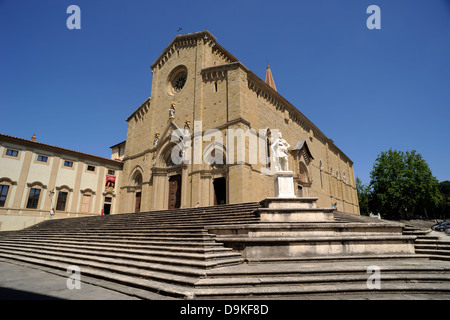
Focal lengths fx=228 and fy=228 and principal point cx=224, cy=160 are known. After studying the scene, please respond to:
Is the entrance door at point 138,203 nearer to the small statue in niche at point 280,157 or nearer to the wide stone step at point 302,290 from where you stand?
the small statue in niche at point 280,157

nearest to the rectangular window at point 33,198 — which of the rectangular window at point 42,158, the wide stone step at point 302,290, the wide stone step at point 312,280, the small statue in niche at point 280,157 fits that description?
the rectangular window at point 42,158

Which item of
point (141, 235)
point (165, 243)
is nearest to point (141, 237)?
point (141, 235)

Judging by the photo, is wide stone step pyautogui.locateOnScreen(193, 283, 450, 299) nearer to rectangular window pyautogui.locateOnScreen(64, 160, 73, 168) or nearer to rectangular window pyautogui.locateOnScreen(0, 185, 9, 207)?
rectangular window pyautogui.locateOnScreen(0, 185, 9, 207)

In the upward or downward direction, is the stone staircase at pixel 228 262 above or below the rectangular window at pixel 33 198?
below

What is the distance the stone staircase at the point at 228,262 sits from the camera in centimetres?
489

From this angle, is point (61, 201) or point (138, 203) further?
point (138, 203)

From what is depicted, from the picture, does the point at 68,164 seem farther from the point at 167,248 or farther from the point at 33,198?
the point at 167,248

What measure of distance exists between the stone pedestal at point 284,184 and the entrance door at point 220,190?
744 cm

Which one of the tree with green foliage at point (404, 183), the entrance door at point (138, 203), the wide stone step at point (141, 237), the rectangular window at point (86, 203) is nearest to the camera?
the wide stone step at point (141, 237)

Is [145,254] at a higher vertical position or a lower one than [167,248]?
lower

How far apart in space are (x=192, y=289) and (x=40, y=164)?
24614 mm

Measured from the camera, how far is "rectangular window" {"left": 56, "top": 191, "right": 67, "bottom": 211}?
2270 centimetres

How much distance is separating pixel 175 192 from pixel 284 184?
11.8 m

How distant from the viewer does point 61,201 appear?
22.9 metres
